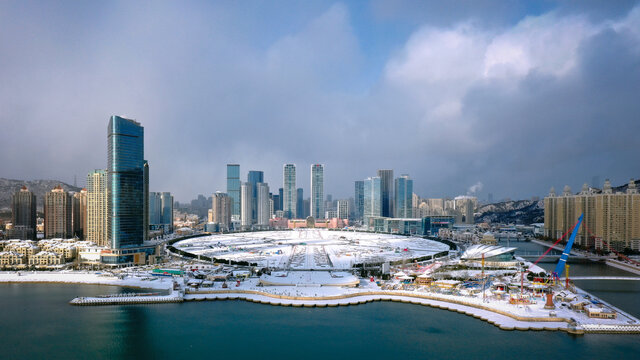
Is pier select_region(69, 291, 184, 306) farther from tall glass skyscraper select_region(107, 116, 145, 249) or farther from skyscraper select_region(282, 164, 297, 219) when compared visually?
skyscraper select_region(282, 164, 297, 219)

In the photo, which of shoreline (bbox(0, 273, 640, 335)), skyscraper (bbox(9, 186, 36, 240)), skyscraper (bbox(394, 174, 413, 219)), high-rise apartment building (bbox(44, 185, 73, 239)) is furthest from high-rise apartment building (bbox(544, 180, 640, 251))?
skyscraper (bbox(9, 186, 36, 240))

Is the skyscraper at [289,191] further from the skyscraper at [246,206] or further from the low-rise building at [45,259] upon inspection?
the low-rise building at [45,259]

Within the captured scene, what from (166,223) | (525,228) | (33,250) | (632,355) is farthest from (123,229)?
(525,228)

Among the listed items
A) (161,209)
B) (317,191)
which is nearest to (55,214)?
(161,209)

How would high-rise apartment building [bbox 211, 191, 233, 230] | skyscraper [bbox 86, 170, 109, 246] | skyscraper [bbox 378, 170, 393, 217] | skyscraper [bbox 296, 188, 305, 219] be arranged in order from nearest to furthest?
1. skyscraper [bbox 86, 170, 109, 246]
2. high-rise apartment building [bbox 211, 191, 233, 230]
3. skyscraper [bbox 378, 170, 393, 217]
4. skyscraper [bbox 296, 188, 305, 219]

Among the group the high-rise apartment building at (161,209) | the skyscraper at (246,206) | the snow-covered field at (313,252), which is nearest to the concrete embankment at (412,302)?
the snow-covered field at (313,252)

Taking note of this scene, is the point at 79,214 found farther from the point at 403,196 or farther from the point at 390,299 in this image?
the point at 403,196
